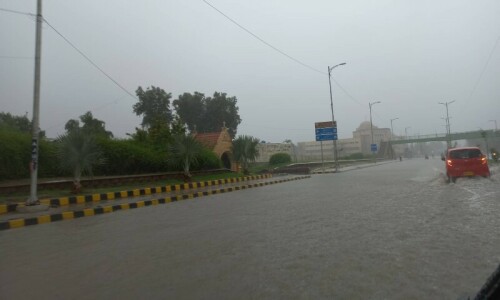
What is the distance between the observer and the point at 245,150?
33.8 metres

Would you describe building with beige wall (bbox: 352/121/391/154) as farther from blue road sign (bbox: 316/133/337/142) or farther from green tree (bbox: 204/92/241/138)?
blue road sign (bbox: 316/133/337/142)

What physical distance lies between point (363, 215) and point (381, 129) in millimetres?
150697

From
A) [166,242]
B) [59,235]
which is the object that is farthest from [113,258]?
[59,235]

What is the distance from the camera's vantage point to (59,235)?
29.4ft

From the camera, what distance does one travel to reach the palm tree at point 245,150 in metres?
33.7

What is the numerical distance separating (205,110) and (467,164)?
159 ft

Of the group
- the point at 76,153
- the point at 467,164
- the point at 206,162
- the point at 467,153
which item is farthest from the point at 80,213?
the point at 206,162

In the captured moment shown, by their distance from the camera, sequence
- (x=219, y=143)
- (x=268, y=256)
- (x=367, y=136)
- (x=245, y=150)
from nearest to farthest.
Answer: (x=268, y=256) → (x=245, y=150) → (x=219, y=143) → (x=367, y=136)

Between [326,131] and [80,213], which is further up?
[326,131]

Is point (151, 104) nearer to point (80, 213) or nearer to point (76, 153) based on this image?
point (76, 153)

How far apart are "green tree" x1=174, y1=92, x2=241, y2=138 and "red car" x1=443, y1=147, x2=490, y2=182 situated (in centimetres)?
4607

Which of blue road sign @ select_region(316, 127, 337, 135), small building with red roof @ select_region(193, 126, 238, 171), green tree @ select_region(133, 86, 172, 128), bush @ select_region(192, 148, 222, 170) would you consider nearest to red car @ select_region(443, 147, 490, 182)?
bush @ select_region(192, 148, 222, 170)

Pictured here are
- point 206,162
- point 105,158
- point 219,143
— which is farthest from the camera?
point 219,143

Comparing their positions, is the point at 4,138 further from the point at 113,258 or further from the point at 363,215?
the point at 363,215
